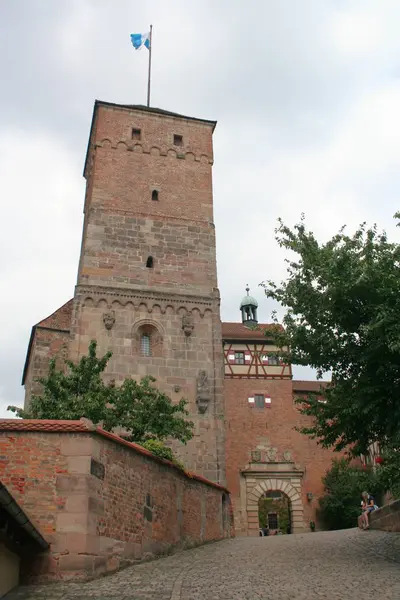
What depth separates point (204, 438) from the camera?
60.4ft

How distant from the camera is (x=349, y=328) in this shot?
1109cm

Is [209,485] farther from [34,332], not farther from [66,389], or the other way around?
[34,332]

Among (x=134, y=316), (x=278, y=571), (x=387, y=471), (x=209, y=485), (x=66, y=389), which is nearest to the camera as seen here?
(x=278, y=571)

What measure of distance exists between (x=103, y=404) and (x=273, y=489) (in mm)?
17796

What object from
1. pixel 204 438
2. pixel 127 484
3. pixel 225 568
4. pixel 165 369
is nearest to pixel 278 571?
pixel 225 568

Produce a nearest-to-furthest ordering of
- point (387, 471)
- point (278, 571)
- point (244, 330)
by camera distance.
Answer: point (278, 571) < point (387, 471) < point (244, 330)

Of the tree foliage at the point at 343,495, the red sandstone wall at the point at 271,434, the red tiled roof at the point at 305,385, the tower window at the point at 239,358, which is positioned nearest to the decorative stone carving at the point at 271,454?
the red sandstone wall at the point at 271,434

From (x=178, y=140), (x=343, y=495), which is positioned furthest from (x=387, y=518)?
(x=178, y=140)

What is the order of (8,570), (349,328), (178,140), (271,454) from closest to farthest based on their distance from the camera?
1. (8,570)
2. (349,328)
3. (178,140)
4. (271,454)

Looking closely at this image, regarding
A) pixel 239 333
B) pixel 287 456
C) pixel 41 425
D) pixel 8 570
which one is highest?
pixel 239 333

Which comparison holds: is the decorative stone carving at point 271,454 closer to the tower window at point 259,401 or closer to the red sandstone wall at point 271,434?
the red sandstone wall at point 271,434

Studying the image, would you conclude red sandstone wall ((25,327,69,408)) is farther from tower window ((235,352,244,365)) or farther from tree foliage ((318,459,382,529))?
tree foliage ((318,459,382,529))

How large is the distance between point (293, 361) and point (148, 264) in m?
10.3

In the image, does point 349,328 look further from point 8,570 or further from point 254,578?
point 8,570
